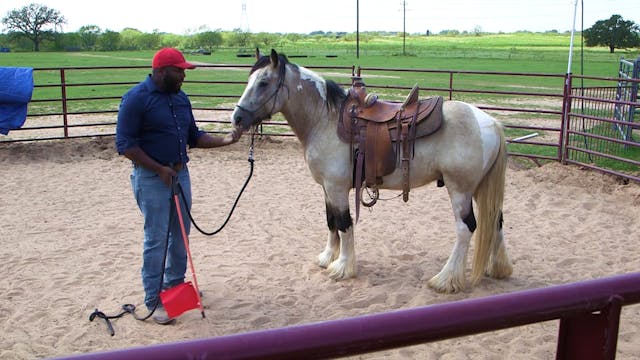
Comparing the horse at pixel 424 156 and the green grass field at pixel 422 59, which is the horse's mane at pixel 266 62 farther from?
the green grass field at pixel 422 59

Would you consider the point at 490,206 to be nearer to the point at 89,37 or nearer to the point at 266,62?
the point at 266,62

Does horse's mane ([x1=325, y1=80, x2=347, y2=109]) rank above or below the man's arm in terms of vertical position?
above

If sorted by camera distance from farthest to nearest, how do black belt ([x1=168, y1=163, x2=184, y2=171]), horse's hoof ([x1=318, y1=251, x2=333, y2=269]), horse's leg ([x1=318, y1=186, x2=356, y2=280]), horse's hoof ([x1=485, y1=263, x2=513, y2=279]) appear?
1. horse's hoof ([x1=318, y1=251, x2=333, y2=269])
2. horse's hoof ([x1=485, y1=263, x2=513, y2=279])
3. horse's leg ([x1=318, y1=186, x2=356, y2=280])
4. black belt ([x1=168, y1=163, x2=184, y2=171])

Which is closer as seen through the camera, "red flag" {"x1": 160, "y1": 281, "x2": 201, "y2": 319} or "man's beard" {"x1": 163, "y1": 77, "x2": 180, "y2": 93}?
"man's beard" {"x1": 163, "y1": 77, "x2": 180, "y2": 93}

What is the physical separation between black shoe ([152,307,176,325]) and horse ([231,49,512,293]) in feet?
4.38

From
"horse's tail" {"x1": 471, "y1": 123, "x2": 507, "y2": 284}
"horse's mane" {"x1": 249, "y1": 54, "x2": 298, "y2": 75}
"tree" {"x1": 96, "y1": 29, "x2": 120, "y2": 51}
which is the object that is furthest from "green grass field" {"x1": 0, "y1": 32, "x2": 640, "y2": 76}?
"horse's mane" {"x1": 249, "y1": 54, "x2": 298, "y2": 75}

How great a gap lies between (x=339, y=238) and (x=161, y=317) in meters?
1.61

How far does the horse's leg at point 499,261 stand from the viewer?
4477mm

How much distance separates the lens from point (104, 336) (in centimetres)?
367

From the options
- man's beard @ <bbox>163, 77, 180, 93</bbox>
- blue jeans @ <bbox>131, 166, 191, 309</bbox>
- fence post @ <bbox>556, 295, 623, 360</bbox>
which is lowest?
blue jeans @ <bbox>131, 166, 191, 309</bbox>

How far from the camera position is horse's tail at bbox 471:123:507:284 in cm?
424

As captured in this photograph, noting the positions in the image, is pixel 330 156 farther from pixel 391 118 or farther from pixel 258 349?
pixel 258 349

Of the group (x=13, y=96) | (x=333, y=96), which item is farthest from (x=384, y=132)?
(x=13, y=96)

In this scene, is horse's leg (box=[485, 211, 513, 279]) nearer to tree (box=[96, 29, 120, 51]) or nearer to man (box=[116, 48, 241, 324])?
man (box=[116, 48, 241, 324])
